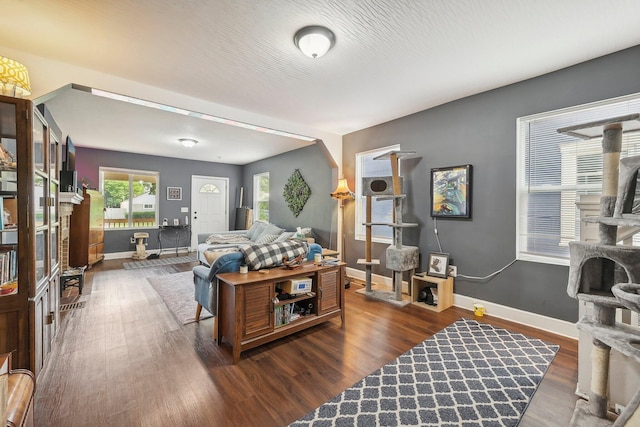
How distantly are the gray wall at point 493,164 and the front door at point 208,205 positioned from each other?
5.72 metres

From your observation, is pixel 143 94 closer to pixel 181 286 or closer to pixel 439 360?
pixel 181 286

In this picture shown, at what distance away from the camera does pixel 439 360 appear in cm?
219

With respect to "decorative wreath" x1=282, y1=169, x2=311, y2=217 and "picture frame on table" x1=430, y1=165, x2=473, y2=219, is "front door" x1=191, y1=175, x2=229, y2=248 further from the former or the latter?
"picture frame on table" x1=430, y1=165, x2=473, y2=219

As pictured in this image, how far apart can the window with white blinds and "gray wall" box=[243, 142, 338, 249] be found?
2802 mm

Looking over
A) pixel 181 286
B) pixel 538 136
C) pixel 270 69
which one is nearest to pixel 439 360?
pixel 538 136

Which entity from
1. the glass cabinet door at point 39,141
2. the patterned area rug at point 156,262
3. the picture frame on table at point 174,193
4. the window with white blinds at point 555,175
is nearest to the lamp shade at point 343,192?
the window with white blinds at point 555,175

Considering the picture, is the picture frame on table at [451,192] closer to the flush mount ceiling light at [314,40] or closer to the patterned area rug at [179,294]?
the flush mount ceiling light at [314,40]

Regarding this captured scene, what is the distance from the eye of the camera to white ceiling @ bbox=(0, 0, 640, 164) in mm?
1834

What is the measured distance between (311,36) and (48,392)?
10.1 feet

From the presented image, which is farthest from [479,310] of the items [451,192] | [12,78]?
[12,78]

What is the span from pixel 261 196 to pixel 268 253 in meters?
5.14

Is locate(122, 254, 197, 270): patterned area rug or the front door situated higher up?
the front door

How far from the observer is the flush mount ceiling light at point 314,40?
204cm

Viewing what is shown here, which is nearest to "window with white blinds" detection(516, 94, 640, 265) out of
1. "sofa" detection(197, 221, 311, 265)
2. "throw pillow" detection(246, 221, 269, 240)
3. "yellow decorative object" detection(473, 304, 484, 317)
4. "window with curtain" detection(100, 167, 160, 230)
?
"yellow decorative object" detection(473, 304, 484, 317)
